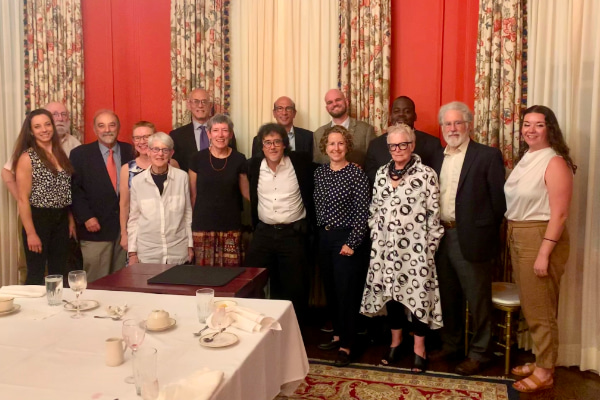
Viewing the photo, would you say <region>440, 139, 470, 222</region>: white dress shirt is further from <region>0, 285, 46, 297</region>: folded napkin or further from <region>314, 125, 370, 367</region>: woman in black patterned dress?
<region>0, 285, 46, 297</region>: folded napkin

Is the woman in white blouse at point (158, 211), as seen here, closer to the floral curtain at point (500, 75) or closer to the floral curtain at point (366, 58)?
the floral curtain at point (366, 58)

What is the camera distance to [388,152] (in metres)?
3.70

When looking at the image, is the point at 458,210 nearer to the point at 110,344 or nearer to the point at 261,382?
the point at 261,382

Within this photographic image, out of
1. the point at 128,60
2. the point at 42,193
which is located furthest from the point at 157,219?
the point at 128,60

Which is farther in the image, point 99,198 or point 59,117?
point 59,117

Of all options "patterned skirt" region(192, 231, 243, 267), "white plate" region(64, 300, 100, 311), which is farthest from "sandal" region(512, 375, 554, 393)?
"white plate" region(64, 300, 100, 311)

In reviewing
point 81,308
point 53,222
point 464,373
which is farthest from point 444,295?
point 53,222

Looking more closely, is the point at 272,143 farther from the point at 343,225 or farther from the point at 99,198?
the point at 99,198

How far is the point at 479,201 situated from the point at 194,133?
94.0 inches

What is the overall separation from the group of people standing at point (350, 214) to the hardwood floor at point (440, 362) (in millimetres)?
91

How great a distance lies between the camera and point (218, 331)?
1860mm

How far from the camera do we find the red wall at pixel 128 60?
16.3ft

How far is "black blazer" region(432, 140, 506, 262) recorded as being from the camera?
10.6ft

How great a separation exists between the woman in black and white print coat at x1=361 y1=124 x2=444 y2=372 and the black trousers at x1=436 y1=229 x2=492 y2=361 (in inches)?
8.0
